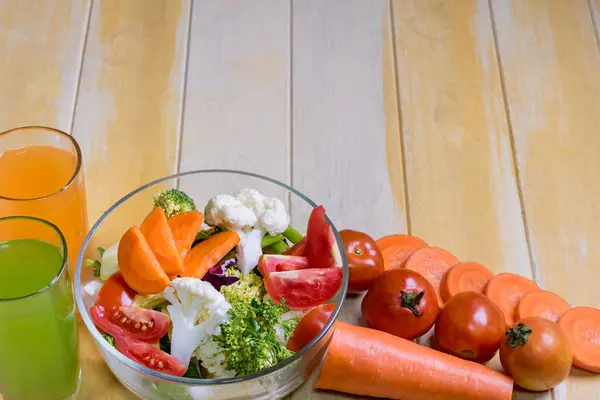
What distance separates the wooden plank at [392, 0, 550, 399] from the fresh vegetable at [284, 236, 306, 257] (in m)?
0.28

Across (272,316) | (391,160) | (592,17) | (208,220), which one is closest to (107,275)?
(208,220)

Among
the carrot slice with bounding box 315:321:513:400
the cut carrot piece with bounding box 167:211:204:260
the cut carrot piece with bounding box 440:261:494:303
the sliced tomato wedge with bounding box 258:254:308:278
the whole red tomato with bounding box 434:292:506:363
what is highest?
the cut carrot piece with bounding box 167:211:204:260

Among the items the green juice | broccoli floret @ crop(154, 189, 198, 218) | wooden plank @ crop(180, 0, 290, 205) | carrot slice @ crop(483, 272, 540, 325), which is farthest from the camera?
wooden plank @ crop(180, 0, 290, 205)

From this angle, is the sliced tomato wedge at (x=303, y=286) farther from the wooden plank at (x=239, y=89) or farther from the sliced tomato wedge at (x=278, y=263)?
the wooden plank at (x=239, y=89)

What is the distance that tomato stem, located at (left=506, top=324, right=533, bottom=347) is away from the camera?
1.23 meters

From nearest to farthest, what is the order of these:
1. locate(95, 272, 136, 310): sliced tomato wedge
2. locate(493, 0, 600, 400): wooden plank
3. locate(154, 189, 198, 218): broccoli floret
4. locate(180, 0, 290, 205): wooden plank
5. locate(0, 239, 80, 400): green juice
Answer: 1. locate(0, 239, 80, 400): green juice
2. locate(95, 272, 136, 310): sliced tomato wedge
3. locate(154, 189, 198, 218): broccoli floret
4. locate(493, 0, 600, 400): wooden plank
5. locate(180, 0, 290, 205): wooden plank

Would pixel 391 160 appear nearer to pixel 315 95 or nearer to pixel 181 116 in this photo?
pixel 315 95

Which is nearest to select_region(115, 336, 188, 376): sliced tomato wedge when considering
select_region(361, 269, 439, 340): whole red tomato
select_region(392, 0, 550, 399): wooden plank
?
select_region(361, 269, 439, 340): whole red tomato

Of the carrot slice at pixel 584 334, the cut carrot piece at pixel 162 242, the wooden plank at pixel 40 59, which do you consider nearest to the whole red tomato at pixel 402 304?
the carrot slice at pixel 584 334

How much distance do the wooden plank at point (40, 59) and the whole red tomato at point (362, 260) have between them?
69cm

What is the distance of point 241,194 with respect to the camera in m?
1.30

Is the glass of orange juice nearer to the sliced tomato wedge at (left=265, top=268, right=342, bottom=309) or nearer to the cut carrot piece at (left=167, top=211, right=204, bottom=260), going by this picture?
the cut carrot piece at (left=167, top=211, right=204, bottom=260)

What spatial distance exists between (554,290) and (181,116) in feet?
2.79

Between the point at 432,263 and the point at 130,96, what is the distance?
0.77m
